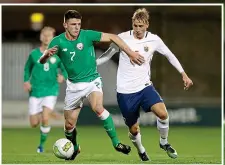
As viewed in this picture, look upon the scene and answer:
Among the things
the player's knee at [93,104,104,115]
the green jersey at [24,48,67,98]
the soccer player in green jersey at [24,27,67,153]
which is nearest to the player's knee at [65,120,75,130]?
the player's knee at [93,104,104,115]

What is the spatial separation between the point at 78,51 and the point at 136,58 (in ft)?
2.11

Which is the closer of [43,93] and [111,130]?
[111,130]

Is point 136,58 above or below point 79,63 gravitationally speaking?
above

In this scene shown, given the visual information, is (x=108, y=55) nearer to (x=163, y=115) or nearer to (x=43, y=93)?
(x=163, y=115)

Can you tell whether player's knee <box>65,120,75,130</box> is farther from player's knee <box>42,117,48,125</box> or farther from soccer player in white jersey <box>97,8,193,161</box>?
player's knee <box>42,117,48,125</box>

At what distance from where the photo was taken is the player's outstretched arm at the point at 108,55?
10156 millimetres

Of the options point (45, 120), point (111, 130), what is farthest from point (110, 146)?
point (111, 130)

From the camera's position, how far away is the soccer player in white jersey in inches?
404

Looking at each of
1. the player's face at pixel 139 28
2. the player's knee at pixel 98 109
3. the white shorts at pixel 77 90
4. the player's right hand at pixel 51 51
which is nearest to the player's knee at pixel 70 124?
the white shorts at pixel 77 90

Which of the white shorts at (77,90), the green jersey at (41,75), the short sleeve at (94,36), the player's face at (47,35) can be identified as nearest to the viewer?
the short sleeve at (94,36)

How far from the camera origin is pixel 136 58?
32.9 feet

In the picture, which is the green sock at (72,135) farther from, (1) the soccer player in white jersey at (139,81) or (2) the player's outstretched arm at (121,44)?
(2) the player's outstretched arm at (121,44)

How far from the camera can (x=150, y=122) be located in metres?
19.9

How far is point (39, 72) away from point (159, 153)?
8.29ft
